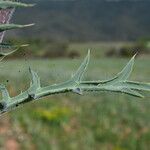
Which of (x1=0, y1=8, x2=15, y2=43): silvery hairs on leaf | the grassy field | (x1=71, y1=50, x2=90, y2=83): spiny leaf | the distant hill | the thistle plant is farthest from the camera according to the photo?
the distant hill

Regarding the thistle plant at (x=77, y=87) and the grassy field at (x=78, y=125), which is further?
the grassy field at (x=78, y=125)

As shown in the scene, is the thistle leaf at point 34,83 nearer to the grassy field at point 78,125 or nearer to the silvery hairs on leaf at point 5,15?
the silvery hairs on leaf at point 5,15

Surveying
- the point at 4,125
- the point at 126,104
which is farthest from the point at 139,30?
the point at 4,125

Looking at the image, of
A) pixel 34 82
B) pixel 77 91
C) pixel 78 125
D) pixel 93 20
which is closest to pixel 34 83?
pixel 34 82

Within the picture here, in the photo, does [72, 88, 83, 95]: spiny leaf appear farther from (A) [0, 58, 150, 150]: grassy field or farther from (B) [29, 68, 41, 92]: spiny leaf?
(A) [0, 58, 150, 150]: grassy field

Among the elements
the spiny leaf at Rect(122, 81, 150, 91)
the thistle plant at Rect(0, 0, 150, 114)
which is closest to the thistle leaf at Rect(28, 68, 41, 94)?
the thistle plant at Rect(0, 0, 150, 114)

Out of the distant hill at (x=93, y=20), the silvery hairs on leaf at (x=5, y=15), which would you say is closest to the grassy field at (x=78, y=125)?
the silvery hairs on leaf at (x=5, y=15)

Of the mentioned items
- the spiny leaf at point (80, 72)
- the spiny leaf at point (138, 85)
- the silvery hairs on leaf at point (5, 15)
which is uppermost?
the silvery hairs on leaf at point (5, 15)

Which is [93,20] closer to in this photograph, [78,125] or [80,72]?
[78,125]

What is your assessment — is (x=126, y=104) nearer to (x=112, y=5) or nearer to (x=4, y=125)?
(x=4, y=125)
